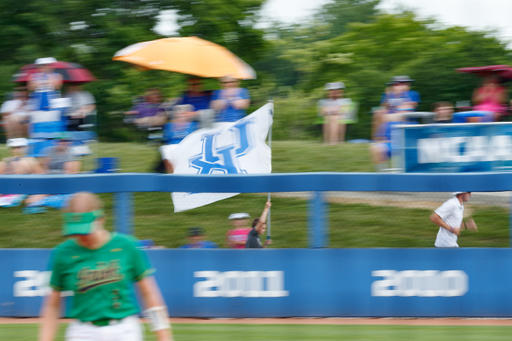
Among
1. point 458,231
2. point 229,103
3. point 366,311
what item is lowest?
point 366,311

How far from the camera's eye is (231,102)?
9.38 meters

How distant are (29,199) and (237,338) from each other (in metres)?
3.02

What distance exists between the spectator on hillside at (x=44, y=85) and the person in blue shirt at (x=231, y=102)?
253cm

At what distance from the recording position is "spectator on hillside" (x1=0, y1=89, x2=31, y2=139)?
1072 cm

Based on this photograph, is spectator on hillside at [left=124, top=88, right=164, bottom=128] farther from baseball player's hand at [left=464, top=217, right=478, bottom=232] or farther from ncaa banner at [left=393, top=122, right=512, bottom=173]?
baseball player's hand at [left=464, top=217, right=478, bottom=232]

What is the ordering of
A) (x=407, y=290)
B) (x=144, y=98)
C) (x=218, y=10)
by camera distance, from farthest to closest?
(x=218, y=10)
(x=144, y=98)
(x=407, y=290)

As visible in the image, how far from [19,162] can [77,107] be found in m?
1.44

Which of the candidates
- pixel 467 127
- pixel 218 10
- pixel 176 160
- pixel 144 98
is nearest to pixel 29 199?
pixel 176 160

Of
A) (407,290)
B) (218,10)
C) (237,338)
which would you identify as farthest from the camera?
(218,10)

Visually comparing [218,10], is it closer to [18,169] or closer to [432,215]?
[18,169]

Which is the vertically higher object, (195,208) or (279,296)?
(195,208)

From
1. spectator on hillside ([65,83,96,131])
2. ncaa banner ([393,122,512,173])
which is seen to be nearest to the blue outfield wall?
ncaa banner ([393,122,512,173])

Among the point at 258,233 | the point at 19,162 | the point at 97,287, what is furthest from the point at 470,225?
the point at 19,162

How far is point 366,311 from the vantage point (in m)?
7.05
